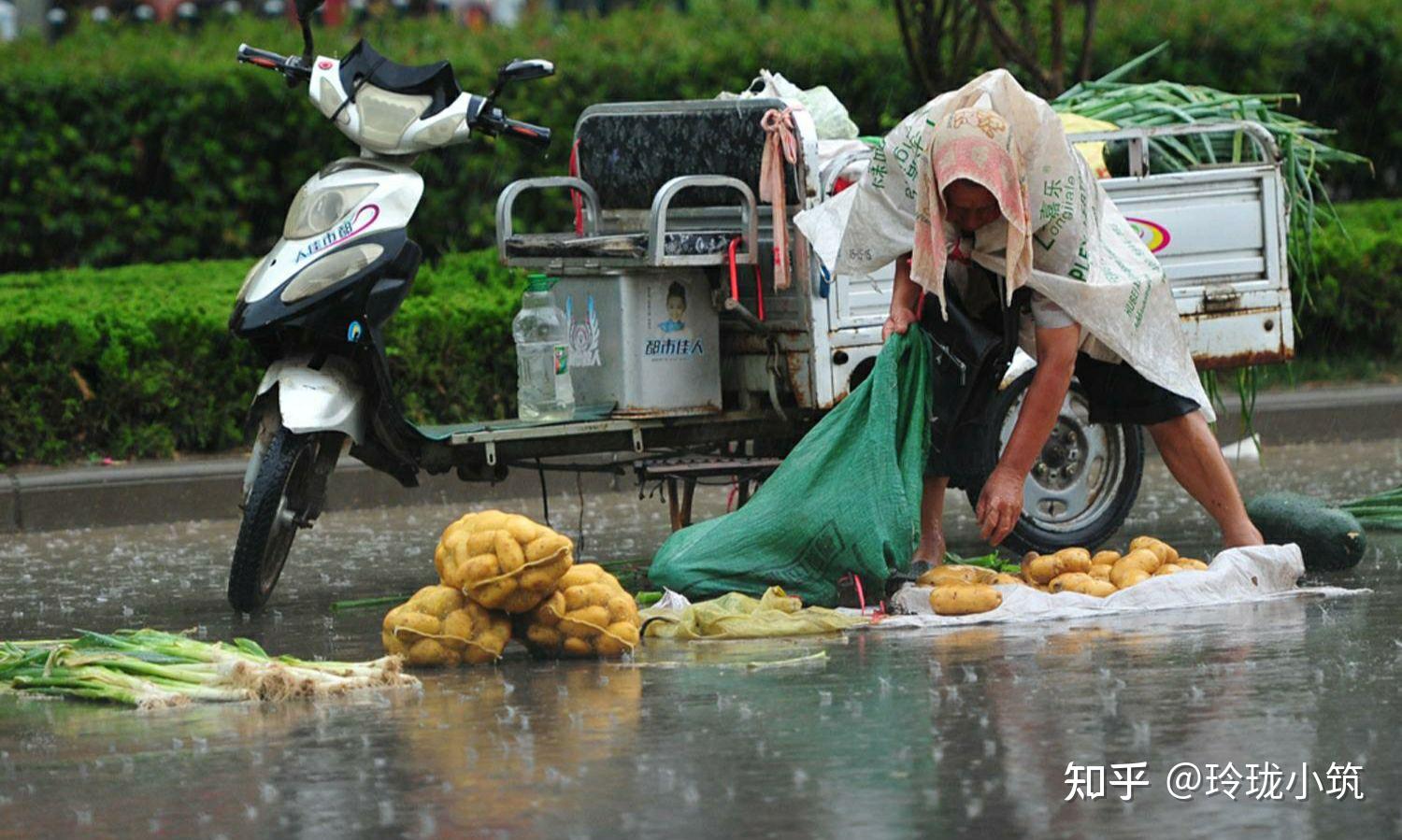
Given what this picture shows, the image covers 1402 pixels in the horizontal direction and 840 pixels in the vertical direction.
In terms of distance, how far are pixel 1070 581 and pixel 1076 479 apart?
1.31m

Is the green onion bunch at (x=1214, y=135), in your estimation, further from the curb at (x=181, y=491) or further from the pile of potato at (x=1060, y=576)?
the pile of potato at (x=1060, y=576)

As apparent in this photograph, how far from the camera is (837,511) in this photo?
23.3ft

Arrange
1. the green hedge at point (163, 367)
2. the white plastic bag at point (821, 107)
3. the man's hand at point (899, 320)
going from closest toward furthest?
the man's hand at point (899, 320) < the white plastic bag at point (821, 107) < the green hedge at point (163, 367)

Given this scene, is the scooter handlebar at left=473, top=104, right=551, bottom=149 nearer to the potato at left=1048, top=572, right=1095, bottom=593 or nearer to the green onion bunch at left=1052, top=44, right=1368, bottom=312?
the potato at left=1048, top=572, right=1095, bottom=593

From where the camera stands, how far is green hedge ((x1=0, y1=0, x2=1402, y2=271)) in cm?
1340

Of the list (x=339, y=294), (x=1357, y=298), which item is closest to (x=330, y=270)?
(x=339, y=294)

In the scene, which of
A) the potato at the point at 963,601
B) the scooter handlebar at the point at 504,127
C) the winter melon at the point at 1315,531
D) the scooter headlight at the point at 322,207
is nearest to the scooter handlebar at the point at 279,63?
the scooter headlight at the point at 322,207

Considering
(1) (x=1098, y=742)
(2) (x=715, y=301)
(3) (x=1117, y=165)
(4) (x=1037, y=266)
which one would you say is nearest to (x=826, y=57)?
(3) (x=1117, y=165)

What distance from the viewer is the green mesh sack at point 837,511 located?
7059 millimetres

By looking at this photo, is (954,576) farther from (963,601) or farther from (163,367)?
(163,367)

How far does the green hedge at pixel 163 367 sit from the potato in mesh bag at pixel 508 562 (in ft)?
15.6

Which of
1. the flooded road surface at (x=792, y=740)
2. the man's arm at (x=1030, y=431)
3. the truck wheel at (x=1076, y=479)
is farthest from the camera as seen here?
the truck wheel at (x=1076, y=479)

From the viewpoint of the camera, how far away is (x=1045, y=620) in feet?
22.7

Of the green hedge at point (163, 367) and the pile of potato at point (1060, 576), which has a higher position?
the green hedge at point (163, 367)
